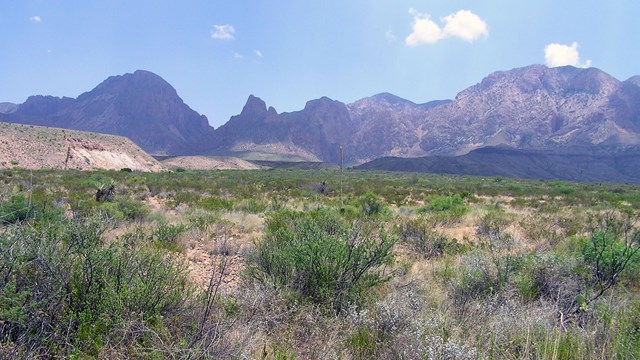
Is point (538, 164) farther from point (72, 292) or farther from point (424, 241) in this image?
point (72, 292)

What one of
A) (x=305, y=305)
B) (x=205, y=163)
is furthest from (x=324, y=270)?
(x=205, y=163)

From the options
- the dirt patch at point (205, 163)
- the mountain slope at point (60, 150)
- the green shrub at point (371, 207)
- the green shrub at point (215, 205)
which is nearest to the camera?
the green shrub at point (215, 205)

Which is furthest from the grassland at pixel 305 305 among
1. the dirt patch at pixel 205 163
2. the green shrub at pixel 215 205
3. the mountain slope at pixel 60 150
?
the dirt patch at pixel 205 163

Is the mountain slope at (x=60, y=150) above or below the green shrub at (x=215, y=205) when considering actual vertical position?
above

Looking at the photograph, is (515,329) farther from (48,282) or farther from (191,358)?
(48,282)

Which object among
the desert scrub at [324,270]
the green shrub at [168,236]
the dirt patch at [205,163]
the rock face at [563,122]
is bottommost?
the dirt patch at [205,163]

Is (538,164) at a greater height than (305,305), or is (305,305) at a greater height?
(305,305)

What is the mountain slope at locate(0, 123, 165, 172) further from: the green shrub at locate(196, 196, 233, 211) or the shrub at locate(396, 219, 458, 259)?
the shrub at locate(396, 219, 458, 259)

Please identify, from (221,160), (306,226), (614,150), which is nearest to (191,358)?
(306,226)

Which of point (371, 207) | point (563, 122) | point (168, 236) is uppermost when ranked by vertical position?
point (563, 122)

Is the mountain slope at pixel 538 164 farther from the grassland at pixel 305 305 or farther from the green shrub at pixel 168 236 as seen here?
the grassland at pixel 305 305

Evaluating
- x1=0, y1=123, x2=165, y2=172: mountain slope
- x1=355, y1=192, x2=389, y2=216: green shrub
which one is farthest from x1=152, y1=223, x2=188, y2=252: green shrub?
x1=0, y1=123, x2=165, y2=172: mountain slope

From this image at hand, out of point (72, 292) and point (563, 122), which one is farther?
point (563, 122)

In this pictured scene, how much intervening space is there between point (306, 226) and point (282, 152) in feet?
570
